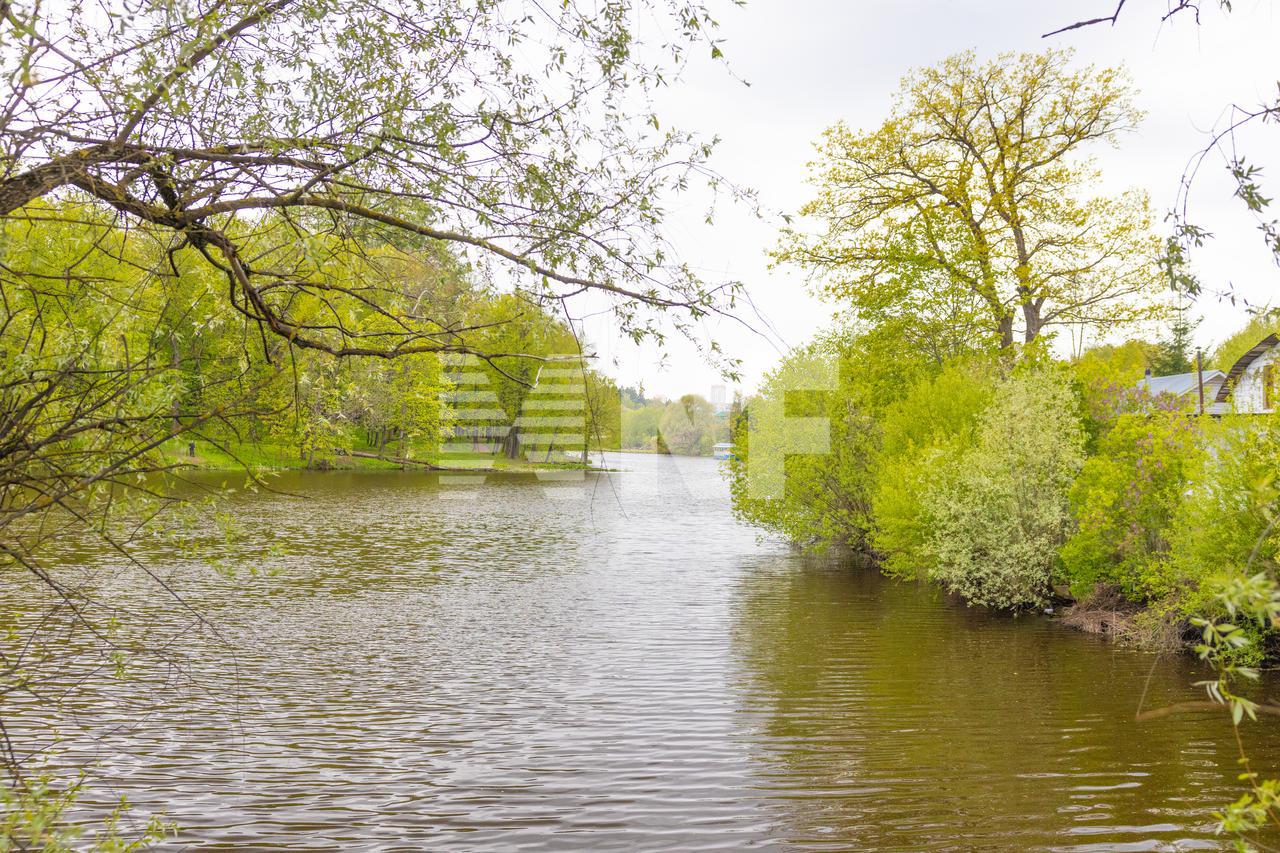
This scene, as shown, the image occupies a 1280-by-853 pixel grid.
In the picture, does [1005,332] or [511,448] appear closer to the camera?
[1005,332]

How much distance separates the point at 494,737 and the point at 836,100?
2200cm

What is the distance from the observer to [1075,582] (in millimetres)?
19359

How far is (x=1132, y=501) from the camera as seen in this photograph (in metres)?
18.2

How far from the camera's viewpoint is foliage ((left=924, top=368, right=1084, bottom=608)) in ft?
64.1

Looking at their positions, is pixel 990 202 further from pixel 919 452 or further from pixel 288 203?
pixel 288 203

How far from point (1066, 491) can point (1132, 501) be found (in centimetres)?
139

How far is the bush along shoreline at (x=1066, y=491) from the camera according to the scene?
591 inches

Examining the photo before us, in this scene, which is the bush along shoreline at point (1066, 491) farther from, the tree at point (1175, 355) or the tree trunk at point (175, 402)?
the tree at point (1175, 355)

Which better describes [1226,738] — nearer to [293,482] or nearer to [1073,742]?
[1073,742]

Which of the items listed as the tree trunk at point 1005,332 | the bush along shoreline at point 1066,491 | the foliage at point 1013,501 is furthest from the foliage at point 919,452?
the tree trunk at point 1005,332

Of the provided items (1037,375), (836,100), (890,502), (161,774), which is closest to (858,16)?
(161,774)

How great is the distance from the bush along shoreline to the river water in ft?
3.55

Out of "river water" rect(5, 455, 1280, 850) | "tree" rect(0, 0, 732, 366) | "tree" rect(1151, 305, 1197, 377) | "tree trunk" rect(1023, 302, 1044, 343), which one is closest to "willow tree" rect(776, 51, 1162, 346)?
"tree trunk" rect(1023, 302, 1044, 343)

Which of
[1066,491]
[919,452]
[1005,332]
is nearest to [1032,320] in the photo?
[1005,332]
